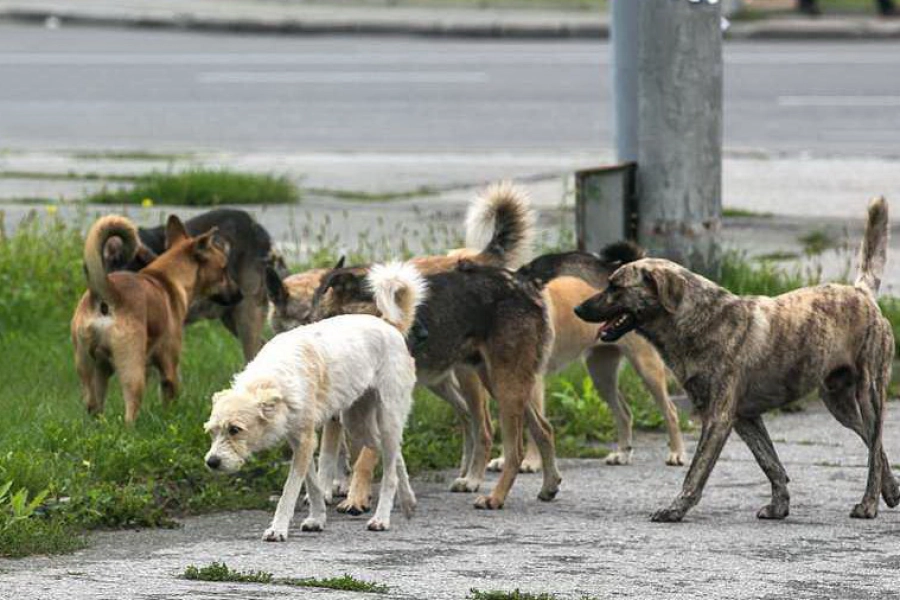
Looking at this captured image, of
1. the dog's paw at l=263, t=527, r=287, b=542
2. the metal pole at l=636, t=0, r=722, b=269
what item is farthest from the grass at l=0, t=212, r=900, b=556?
the dog's paw at l=263, t=527, r=287, b=542

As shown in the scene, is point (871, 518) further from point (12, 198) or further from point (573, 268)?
point (12, 198)

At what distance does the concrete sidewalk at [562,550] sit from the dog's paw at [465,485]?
57 mm

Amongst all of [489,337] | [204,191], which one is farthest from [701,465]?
[204,191]

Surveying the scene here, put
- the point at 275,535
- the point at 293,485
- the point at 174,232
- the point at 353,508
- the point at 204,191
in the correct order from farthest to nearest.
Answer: the point at 204,191, the point at 174,232, the point at 353,508, the point at 293,485, the point at 275,535

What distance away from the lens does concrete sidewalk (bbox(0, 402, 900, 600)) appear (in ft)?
22.7

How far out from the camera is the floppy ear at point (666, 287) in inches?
337

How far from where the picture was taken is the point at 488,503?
874 cm

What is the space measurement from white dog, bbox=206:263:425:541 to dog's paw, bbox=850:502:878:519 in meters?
1.85

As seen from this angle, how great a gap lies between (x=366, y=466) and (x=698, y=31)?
4.17 meters

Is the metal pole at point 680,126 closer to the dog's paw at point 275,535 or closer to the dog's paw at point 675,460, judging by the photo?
the dog's paw at point 675,460

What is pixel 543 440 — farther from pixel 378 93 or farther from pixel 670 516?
→ pixel 378 93

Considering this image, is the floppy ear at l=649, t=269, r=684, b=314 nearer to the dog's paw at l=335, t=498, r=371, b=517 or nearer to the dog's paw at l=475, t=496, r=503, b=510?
the dog's paw at l=475, t=496, r=503, b=510

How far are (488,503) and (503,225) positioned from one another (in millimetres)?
1668

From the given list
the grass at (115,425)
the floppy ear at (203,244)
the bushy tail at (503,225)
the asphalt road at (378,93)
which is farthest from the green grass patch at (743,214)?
the floppy ear at (203,244)
